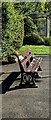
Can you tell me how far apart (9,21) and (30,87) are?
17.4 feet

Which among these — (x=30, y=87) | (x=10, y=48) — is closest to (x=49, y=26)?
(x=10, y=48)

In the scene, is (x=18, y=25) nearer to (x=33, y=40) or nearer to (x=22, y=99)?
(x=33, y=40)

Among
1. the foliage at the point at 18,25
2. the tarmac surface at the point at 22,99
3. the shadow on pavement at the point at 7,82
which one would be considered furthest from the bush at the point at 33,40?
the tarmac surface at the point at 22,99

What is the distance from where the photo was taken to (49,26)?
99.0 feet

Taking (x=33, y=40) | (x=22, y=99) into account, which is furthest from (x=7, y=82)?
(x=33, y=40)

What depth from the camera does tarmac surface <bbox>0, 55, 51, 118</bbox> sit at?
7.03m

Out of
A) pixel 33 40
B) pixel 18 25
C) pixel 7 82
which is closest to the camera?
pixel 7 82

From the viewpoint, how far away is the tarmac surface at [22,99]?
703 centimetres

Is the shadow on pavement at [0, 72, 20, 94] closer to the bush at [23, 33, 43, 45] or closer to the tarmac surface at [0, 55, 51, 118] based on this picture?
the tarmac surface at [0, 55, 51, 118]

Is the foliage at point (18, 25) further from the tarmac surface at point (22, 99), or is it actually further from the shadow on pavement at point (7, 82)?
the tarmac surface at point (22, 99)

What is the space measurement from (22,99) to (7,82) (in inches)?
84.0

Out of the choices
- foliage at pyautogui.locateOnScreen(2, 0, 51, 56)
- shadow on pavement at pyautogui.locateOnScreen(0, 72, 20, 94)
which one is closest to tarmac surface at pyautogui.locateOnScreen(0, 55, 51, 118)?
shadow on pavement at pyautogui.locateOnScreen(0, 72, 20, 94)

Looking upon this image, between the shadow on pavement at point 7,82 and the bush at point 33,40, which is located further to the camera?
the bush at point 33,40

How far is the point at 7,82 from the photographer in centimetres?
1014
